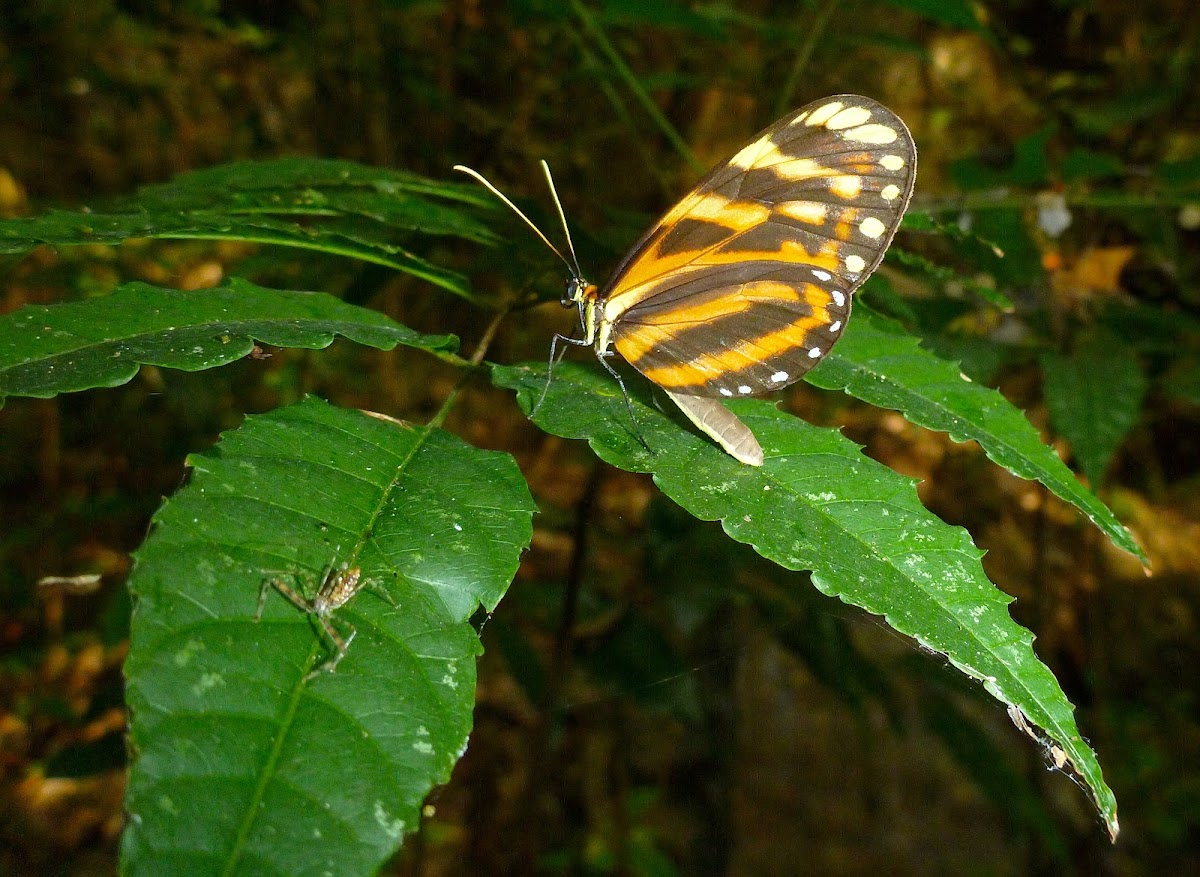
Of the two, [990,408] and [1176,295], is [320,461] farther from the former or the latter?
[1176,295]

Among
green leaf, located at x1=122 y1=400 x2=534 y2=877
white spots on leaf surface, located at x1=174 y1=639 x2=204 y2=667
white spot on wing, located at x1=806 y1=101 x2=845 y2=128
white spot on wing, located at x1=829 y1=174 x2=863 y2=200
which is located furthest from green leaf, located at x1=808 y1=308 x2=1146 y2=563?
white spots on leaf surface, located at x1=174 y1=639 x2=204 y2=667

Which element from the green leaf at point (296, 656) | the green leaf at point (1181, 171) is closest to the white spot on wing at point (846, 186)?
the green leaf at point (296, 656)

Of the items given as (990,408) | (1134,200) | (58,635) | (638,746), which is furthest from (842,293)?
(58,635)

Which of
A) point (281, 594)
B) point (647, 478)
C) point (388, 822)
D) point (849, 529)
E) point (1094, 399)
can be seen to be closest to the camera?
point (388, 822)

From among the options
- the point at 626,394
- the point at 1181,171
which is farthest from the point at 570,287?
the point at 1181,171

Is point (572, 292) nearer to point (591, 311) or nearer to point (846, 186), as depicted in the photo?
point (591, 311)

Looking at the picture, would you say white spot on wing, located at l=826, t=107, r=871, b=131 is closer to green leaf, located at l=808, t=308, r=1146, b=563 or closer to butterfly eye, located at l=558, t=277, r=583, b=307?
green leaf, located at l=808, t=308, r=1146, b=563
